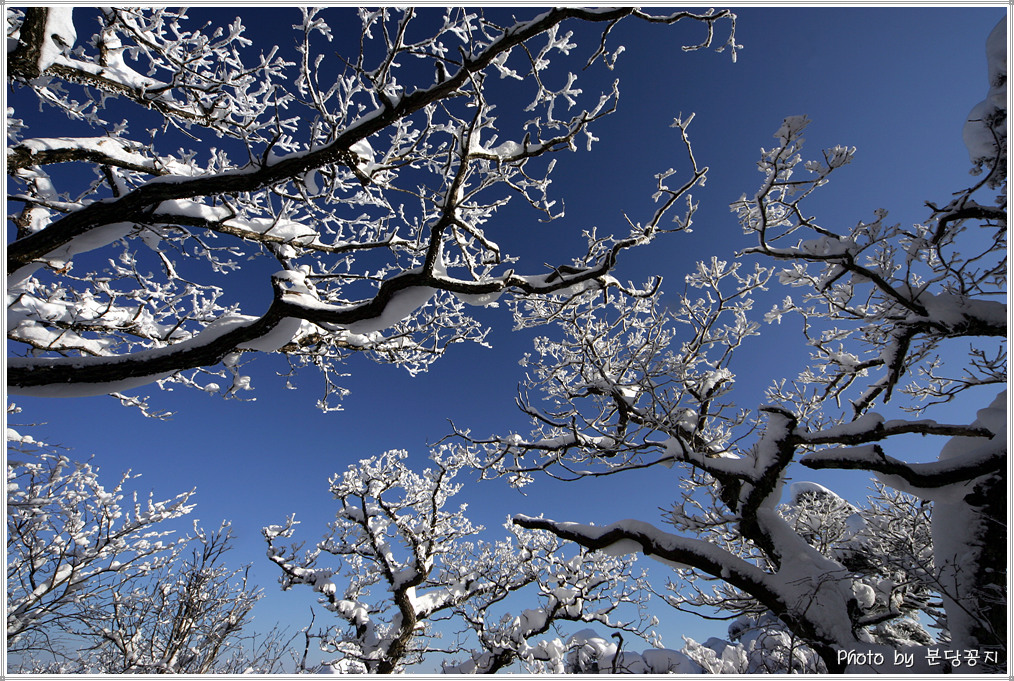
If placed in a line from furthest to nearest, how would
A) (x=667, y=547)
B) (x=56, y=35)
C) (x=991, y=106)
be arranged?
(x=667, y=547) < (x=991, y=106) < (x=56, y=35)

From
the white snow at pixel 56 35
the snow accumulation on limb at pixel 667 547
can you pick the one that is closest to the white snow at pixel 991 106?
the snow accumulation on limb at pixel 667 547

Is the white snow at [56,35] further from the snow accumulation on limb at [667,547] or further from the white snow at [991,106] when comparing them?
the white snow at [991,106]

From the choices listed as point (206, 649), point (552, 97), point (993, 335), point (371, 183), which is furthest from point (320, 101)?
point (206, 649)

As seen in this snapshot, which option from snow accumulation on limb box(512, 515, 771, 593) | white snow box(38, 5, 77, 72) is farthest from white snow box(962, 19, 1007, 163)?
white snow box(38, 5, 77, 72)

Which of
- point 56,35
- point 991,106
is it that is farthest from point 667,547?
point 56,35

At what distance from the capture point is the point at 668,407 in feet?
17.3

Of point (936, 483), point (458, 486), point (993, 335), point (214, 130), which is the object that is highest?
point (214, 130)

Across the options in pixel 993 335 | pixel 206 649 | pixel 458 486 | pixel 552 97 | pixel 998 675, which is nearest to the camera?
pixel 998 675

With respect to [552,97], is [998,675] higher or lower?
lower

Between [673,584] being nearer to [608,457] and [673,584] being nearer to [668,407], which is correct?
[608,457]

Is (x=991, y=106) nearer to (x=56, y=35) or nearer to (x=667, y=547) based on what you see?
(x=667, y=547)

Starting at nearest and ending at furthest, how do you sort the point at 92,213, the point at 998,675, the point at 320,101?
1. the point at 998,675
2. the point at 92,213
3. the point at 320,101

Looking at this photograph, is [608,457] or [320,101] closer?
[320,101]

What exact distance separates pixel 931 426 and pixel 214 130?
27.9 ft
